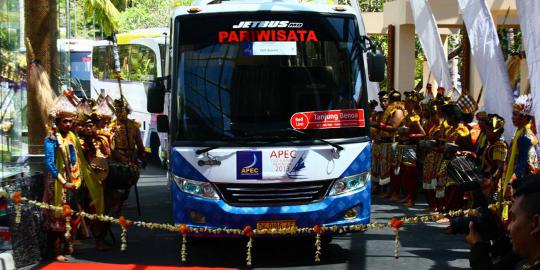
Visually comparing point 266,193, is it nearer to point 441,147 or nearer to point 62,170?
point 62,170

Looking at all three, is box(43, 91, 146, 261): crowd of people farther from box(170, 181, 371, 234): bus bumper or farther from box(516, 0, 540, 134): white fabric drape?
box(516, 0, 540, 134): white fabric drape

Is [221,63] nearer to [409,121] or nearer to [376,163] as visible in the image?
[409,121]

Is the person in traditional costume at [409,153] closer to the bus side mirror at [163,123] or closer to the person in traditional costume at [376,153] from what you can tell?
the person in traditional costume at [376,153]

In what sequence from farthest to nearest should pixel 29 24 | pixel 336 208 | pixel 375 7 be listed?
pixel 375 7, pixel 29 24, pixel 336 208

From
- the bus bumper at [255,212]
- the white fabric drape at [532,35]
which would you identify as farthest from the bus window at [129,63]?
the white fabric drape at [532,35]

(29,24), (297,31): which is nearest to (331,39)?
(297,31)

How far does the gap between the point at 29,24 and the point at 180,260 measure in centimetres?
466

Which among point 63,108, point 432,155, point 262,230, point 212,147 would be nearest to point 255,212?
point 262,230

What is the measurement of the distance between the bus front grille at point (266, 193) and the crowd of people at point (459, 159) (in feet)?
5.94

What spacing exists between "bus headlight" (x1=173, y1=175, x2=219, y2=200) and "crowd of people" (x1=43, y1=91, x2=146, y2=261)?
138cm

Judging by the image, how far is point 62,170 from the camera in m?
9.64

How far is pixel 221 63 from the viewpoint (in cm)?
942

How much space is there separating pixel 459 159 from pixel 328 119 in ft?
8.51

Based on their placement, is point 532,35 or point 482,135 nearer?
point 532,35
